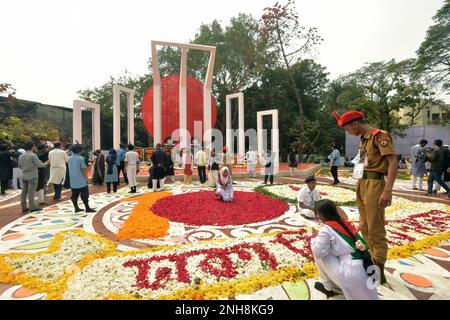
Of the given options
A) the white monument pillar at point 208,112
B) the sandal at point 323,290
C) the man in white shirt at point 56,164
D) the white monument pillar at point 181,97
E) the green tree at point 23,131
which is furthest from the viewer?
the white monument pillar at point 208,112

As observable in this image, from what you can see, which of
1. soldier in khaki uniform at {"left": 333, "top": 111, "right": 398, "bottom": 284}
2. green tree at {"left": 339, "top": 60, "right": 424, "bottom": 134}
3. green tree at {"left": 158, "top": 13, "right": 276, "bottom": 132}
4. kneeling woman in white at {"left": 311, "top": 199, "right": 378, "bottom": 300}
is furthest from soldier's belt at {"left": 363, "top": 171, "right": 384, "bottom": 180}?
green tree at {"left": 158, "top": 13, "right": 276, "bottom": 132}

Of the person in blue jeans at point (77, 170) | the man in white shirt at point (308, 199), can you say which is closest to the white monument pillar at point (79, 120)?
the person in blue jeans at point (77, 170)

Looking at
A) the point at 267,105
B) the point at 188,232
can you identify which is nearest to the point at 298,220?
the point at 188,232

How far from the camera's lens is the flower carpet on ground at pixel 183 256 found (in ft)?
8.36

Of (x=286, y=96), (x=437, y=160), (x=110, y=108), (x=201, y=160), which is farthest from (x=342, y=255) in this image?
(x=110, y=108)

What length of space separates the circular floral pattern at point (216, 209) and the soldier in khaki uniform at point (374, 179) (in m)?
2.72

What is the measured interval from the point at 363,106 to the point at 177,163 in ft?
45.3

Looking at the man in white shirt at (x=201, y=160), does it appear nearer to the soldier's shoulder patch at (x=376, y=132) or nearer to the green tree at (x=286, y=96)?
the soldier's shoulder patch at (x=376, y=132)

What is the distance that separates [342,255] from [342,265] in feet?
0.28

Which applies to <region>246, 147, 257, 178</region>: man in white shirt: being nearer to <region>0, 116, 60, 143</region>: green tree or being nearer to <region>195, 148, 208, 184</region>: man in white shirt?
<region>195, 148, 208, 184</region>: man in white shirt

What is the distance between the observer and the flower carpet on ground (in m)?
2.55

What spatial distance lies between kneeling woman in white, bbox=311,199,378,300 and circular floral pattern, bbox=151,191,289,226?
114 inches
